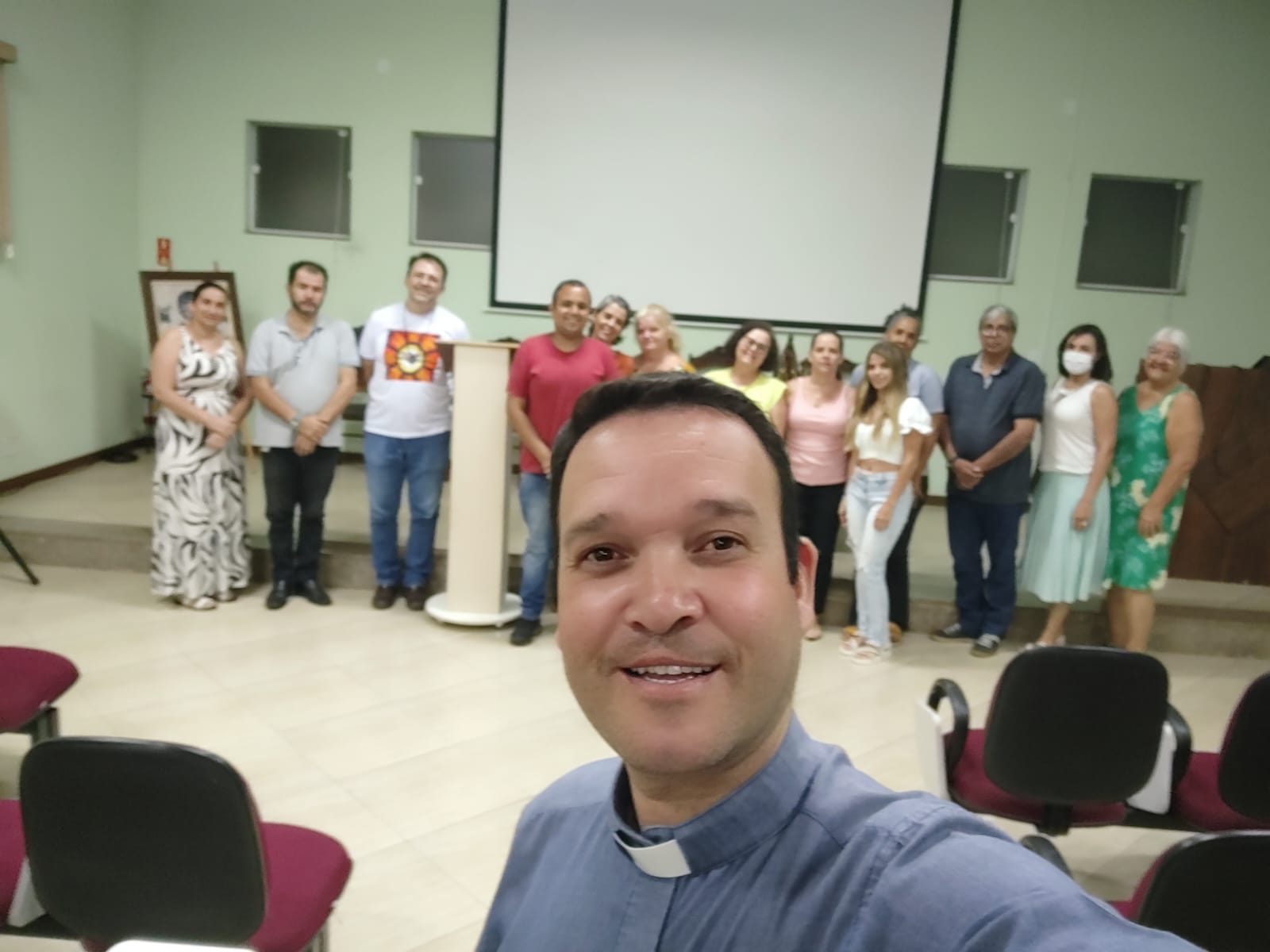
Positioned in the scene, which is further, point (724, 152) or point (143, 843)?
point (724, 152)

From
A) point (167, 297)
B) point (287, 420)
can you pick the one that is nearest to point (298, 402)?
point (287, 420)

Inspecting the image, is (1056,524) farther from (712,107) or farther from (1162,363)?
(712,107)

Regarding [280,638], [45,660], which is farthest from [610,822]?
[280,638]

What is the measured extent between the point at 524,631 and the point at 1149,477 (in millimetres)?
2841

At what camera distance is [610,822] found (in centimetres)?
91

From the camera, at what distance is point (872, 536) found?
411cm

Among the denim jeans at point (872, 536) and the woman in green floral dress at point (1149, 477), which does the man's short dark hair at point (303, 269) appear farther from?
the woman in green floral dress at point (1149, 477)

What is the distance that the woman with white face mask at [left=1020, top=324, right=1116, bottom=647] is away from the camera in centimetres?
395

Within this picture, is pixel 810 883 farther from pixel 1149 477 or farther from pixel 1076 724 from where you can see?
pixel 1149 477

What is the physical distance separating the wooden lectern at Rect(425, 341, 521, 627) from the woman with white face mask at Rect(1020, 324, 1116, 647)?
2.45 metres

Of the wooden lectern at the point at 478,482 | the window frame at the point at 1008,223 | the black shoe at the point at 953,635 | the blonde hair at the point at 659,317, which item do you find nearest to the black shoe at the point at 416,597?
the wooden lectern at the point at 478,482

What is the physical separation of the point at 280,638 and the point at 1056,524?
11.6ft

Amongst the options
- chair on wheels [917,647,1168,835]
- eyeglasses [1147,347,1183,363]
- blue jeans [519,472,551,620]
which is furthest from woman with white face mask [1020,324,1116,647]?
blue jeans [519,472,551,620]

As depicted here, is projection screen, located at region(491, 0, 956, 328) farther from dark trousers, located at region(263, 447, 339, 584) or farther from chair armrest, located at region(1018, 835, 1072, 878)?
chair armrest, located at region(1018, 835, 1072, 878)
